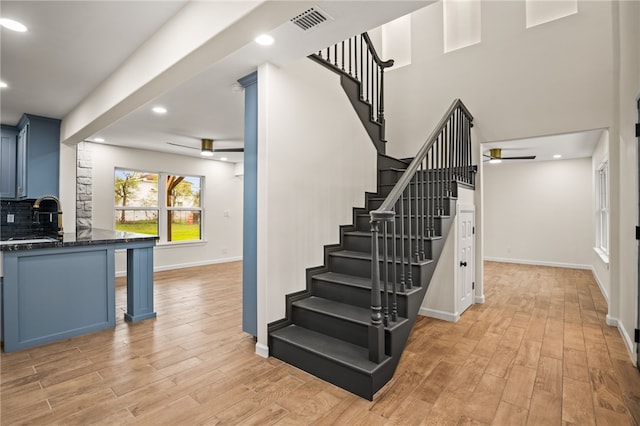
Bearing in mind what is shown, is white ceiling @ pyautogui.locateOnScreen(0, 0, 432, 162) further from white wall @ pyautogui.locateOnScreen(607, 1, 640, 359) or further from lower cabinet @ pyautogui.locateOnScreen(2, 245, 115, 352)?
white wall @ pyautogui.locateOnScreen(607, 1, 640, 359)

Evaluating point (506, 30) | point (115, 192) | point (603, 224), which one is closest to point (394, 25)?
point (506, 30)

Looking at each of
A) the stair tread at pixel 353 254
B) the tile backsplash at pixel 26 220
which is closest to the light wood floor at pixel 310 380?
the stair tread at pixel 353 254

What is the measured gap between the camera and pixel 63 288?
123 inches

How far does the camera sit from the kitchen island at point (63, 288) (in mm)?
2838

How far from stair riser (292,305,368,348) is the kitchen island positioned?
2022 mm

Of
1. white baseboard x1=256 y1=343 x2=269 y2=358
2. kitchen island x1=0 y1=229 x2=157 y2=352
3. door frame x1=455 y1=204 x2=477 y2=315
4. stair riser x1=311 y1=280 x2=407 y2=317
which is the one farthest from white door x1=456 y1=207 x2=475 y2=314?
kitchen island x1=0 y1=229 x2=157 y2=352

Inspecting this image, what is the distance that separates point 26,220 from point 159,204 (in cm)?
224

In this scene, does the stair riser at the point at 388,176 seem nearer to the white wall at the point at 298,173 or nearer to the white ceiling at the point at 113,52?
the white wall at the point at 298,173

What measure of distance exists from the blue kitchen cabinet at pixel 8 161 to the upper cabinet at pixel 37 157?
0.06 meters

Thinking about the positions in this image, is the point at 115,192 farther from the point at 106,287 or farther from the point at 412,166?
the point at 412,166

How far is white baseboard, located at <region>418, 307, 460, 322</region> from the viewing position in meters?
3.67

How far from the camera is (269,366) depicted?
8.46 ft

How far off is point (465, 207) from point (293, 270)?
7.64 ft

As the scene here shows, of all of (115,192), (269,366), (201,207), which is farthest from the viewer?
(201,207)
